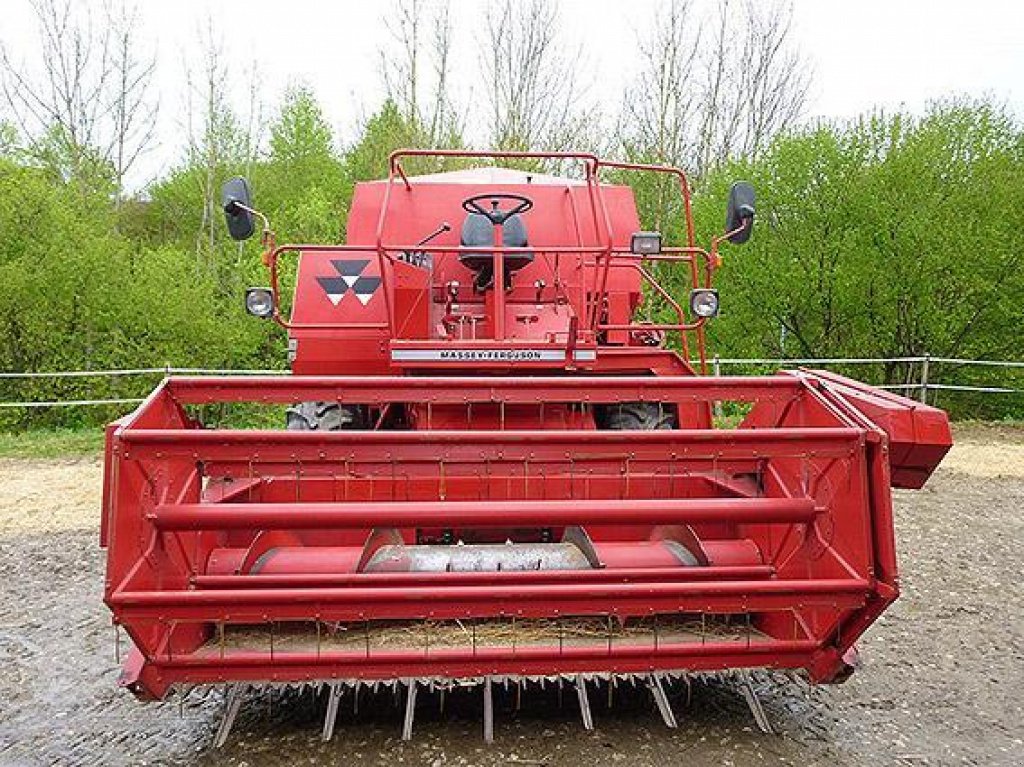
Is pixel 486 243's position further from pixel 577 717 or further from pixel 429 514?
pixel 577 717

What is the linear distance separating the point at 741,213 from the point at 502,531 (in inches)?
88.4

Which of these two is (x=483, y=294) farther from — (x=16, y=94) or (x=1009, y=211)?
(x=16, y=94)

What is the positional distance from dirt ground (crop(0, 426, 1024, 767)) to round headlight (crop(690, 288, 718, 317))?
1.95 m

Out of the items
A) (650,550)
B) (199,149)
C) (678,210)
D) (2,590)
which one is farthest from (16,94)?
(650,550)

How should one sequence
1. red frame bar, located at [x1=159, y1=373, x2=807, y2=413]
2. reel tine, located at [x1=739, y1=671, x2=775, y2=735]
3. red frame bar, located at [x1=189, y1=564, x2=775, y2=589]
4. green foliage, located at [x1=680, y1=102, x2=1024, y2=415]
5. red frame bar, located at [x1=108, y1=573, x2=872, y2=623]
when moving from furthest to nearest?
green foliage, located at [x1=680, y1=102, x2=1024, y2=415] < reel tine, located at [x1=739, y1=671, x2=775, y2=735] < red frame bar, located at [x1=159, y1=373, x2=807, y2=413] < red frame bar, located at [x1=189, y1=564, x2=775, y2=589] < red frame bar, located at [x1=108, y1=573, x2=872, y2=623]

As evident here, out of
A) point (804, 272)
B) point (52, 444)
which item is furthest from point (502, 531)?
point (804, 272)

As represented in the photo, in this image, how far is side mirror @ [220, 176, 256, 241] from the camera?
4.98 meters

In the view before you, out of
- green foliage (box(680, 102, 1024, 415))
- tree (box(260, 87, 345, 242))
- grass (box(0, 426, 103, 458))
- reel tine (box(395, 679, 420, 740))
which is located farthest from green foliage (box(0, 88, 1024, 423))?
reel tine (box(395, 679, 420, 740))

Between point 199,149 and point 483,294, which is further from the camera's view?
point 199,149

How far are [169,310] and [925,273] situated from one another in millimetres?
12771

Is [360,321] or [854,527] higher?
[360,321]

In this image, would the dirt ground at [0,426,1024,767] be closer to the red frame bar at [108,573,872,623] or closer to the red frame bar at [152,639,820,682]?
the red frame bar at [152,639,820,682]

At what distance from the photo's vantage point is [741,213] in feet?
17.3

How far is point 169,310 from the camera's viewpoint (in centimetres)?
1673
